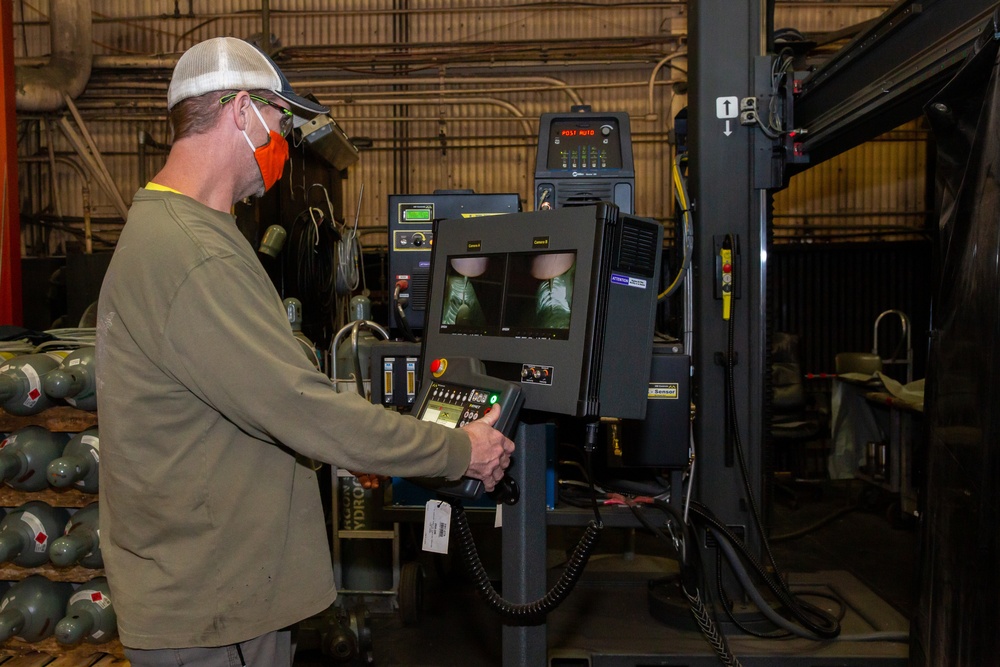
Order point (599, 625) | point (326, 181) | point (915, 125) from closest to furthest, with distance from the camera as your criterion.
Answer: point (599, 625) → point (326, 181) → point (915, 125)

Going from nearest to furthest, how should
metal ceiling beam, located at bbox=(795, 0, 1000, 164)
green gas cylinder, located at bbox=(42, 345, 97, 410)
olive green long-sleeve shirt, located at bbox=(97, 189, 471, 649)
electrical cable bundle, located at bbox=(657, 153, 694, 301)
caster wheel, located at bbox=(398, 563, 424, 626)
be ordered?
olive green long-sleeve shirt, located at bbox=(97, 189, 471, 649) → metal ceiling beam, located at bbox=(795, 0, 1000, 164) → green gas cylinder, located at bbox=(42, 345, 97, 410) → electrical cable bundle, located at bbox=(657, 153, 694, 301) → caster wheel, located at bbox=(398, 563, 424, 626)

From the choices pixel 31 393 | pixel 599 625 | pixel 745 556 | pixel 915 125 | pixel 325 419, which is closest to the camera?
pixel 325 419

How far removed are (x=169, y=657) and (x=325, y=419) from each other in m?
0.53

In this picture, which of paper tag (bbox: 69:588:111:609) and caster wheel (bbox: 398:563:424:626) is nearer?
paper tag (bbox: 69:588:111:609)

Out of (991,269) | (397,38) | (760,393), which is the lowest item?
(760,393)

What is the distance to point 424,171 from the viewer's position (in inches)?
281

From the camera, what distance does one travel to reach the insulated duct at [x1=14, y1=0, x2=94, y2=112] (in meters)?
6.46

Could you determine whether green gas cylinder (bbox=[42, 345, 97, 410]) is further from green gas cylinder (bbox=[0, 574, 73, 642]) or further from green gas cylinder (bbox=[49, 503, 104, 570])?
green gas cylinder (bbox=[0, 574, 73, 642])

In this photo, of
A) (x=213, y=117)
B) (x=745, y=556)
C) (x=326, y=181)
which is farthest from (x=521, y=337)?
(x=326, y=181)

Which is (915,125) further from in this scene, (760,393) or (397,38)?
(760,393)

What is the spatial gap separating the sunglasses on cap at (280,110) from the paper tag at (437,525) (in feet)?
2.82

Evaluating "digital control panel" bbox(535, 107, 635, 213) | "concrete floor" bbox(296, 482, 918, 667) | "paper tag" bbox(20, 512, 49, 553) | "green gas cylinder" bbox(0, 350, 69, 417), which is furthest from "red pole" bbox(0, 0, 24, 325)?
"digital control panel" bbox(535, 107, 635, 213)

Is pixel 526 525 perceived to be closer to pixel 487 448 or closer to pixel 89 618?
pixel 487 448

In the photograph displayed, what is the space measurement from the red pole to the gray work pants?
298cm
